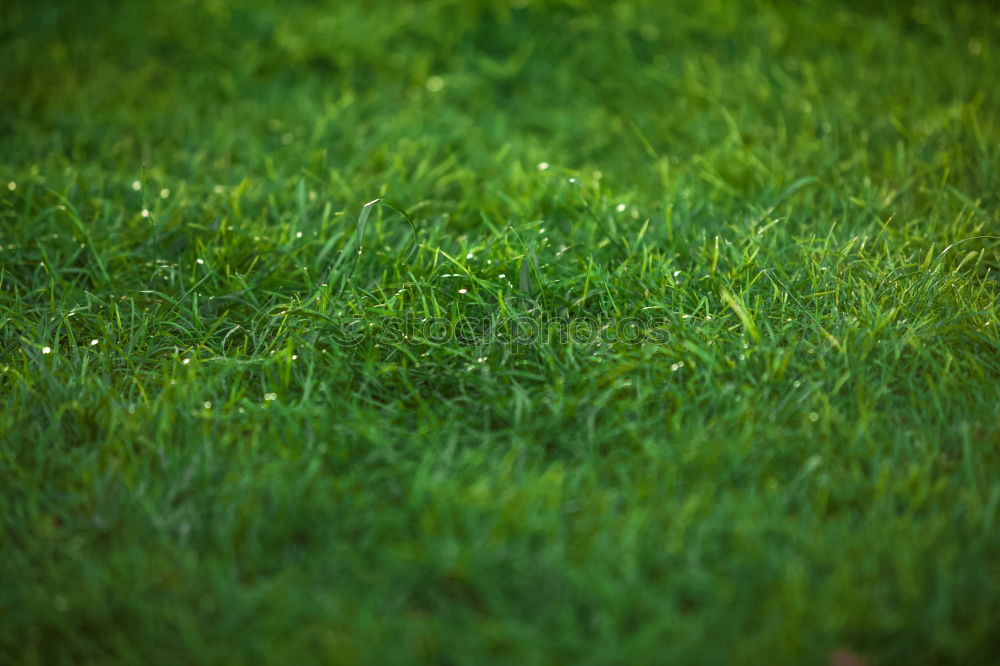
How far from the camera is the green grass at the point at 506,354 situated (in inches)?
66.9

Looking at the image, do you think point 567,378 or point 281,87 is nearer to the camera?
point 567,378

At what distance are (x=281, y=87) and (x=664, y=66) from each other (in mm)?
1785

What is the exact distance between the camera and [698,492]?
1.90m

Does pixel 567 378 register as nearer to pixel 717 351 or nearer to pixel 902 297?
pixel 717 351

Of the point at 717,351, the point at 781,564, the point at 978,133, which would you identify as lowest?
the point at 781,564

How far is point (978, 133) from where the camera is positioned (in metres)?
3.12

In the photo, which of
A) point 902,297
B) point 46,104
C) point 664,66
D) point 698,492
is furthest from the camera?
point 664,66

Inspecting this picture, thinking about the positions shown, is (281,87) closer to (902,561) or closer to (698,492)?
(698,492)

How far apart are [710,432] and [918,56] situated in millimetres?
2681

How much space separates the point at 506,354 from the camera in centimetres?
230

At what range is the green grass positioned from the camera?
1.70 metres

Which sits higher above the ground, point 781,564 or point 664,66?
point 664,66

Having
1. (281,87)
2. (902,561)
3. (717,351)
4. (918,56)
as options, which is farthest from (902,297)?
(281,87)

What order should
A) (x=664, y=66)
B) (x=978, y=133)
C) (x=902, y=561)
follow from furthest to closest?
(x=664, y=66) → (x=978, y=133) → (x=902, y=561)
